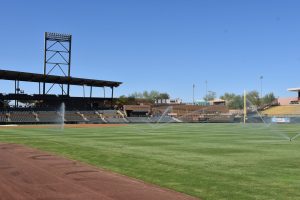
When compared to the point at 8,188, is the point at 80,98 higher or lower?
higher

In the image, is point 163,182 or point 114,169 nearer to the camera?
point 163,182

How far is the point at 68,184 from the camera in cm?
1138

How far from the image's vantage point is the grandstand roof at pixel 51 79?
3159 inches

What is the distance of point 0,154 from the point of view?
1944cm

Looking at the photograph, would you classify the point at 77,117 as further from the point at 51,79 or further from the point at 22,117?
the point at 22,117

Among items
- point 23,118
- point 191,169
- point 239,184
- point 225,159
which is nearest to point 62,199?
point 239,184

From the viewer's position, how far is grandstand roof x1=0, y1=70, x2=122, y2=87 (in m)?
80.2

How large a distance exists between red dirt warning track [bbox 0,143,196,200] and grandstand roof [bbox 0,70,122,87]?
220 ft

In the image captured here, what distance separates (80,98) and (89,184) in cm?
8716

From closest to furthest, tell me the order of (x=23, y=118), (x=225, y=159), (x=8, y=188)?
(x=8, y=188)
(x=225, y=159)
(x=23, y=118)

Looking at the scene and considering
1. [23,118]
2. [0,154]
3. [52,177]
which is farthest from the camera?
[23,118]

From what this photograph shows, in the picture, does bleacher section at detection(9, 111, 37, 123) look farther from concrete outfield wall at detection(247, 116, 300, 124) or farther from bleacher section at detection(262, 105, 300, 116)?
bleacher section at detection(262, 105, 300, 116)

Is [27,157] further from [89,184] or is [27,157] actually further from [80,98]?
[80,98]

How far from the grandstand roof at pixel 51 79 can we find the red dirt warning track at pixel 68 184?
2635 inches
